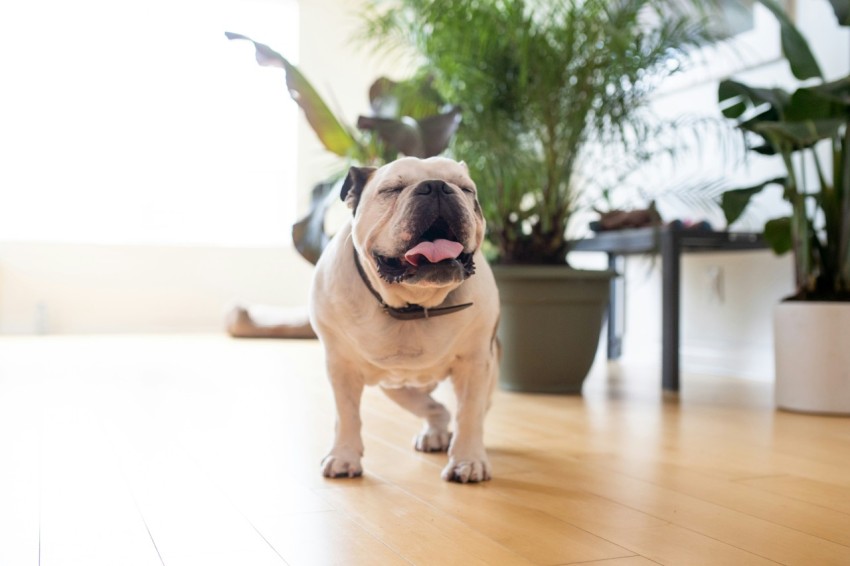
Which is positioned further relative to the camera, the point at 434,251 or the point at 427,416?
the point at 427,416

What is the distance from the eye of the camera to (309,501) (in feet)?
5.10

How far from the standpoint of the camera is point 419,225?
1495 mm

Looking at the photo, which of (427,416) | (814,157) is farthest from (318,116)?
(814,157)

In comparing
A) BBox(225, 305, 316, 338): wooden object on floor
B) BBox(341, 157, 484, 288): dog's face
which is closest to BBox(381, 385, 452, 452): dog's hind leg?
BBox(341, 157, 484, 288): dog's face

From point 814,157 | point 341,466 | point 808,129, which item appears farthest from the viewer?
point 814,157

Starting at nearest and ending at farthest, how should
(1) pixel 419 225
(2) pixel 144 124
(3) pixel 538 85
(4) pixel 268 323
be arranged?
(1) pixel 419 225 → (3) pixel 538 85 → (4) pixel 268 323 → (2) pixel 144 124

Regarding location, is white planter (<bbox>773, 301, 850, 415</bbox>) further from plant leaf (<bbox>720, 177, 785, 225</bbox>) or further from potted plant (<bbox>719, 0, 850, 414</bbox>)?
plant leaf (<bbox>720, 177, 785, 225</bbox>)

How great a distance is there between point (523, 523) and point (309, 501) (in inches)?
15.5

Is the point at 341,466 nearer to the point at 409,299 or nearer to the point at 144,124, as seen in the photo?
the point at 409,299

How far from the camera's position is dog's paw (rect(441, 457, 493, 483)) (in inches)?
68.1

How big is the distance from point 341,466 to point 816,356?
1724mm

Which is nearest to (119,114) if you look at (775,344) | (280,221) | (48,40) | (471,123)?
(48,40)

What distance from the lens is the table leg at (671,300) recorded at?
326cm

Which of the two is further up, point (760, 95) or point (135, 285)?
point (760, 95)
